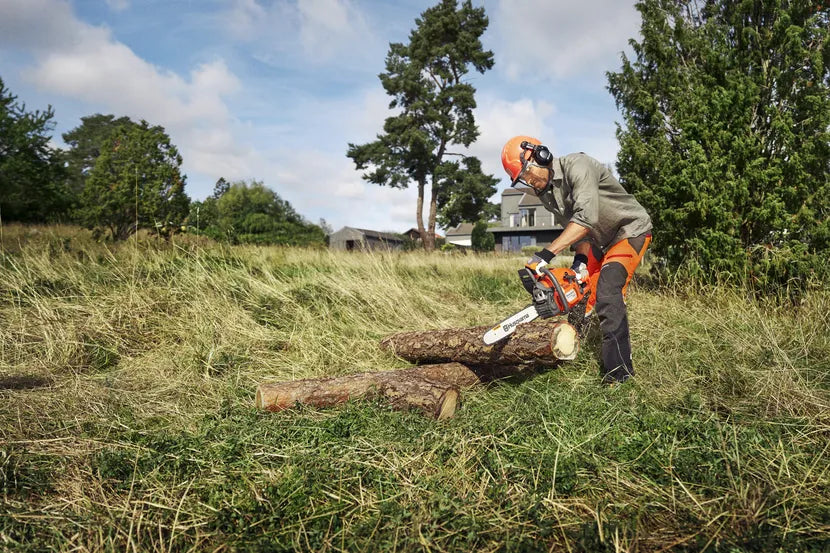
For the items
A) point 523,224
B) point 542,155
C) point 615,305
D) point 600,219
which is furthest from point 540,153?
point 523,224

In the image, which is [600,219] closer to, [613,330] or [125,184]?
[613,330]

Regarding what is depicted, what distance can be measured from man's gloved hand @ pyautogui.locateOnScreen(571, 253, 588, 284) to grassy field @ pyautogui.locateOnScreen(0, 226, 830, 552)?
0.75 meters

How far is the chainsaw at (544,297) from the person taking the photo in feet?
12.4

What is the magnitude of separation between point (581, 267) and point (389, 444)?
232cm

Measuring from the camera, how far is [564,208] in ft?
14.9

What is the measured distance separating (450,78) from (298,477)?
2803 cm

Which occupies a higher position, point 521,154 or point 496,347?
point 521,154

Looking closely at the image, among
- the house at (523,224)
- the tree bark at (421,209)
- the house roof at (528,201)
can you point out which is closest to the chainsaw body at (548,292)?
the tree bark at (421,209)

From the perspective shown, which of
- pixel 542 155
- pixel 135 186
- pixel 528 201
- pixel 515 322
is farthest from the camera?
pixel 528 201

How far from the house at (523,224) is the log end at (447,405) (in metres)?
40.5

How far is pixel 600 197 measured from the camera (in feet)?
14.2

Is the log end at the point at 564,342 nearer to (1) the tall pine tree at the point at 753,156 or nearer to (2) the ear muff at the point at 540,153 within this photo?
(2) the ear muff at the point at 540,153

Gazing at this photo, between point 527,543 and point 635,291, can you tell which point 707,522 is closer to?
point 527,543

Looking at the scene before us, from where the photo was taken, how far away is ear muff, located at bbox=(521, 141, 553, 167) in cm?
420
